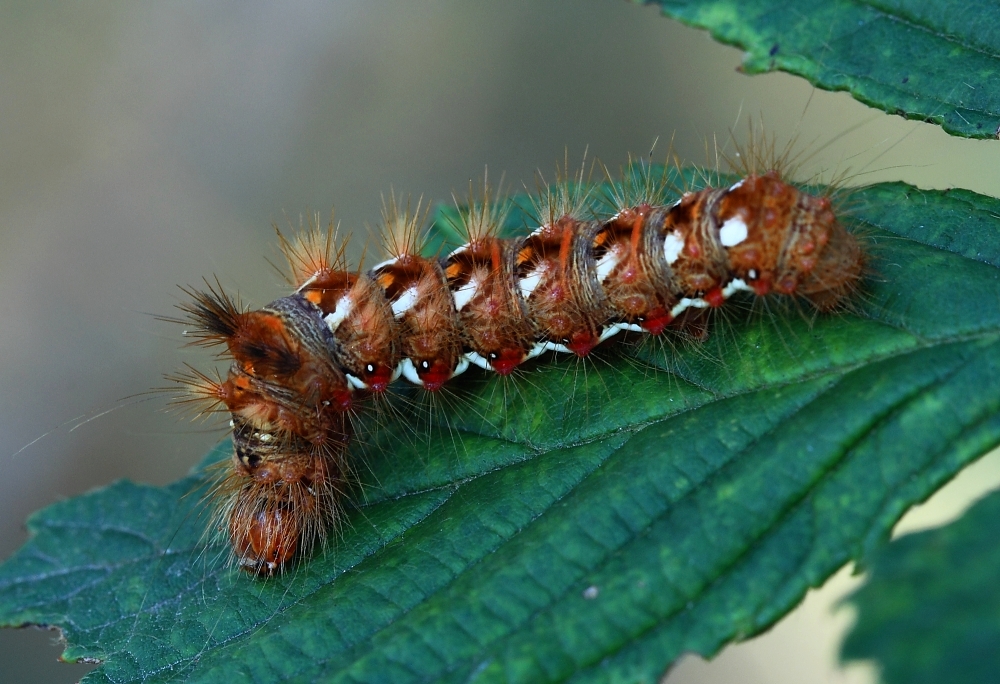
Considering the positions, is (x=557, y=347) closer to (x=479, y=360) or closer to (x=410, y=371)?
(x=479, y=360)

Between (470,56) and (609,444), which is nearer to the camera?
(609,444)

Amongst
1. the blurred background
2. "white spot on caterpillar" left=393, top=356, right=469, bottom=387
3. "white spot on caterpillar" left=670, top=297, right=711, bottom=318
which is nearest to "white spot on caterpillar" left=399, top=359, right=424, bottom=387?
"white spot on caterpillar" left=393, top=356, right=469, bottom=387

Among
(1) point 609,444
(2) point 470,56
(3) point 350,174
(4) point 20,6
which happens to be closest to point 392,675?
(1) point 609,444

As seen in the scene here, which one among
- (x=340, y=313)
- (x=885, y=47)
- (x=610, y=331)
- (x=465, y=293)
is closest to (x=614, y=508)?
(x=610, y=331)

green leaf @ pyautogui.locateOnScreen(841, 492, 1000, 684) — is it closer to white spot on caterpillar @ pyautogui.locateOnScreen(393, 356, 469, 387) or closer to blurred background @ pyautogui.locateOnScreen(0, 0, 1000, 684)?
white spot on caterpillar @ pyautogui.locateOnScreen(393, 356, 469, 387)

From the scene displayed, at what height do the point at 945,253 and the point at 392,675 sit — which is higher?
the point at 945,253

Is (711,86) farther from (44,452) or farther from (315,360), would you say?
(44,452)
